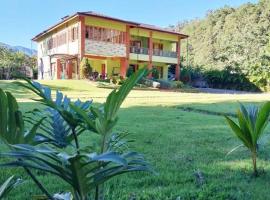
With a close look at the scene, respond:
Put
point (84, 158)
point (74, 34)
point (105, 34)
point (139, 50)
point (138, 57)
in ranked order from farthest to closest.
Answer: point (139, 50) → point (138, 57) → point (105, 34) → point (74, 34) → point (84, 158)

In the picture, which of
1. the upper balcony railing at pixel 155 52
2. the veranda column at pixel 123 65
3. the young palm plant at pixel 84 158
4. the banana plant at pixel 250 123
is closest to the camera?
the young palm plant at pixel 84 158

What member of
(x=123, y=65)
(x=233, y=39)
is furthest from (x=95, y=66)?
(x=233, y=39)

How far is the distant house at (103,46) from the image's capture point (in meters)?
29.1

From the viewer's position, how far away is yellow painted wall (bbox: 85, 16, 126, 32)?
96.2 feet

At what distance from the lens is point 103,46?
29938 millimetres

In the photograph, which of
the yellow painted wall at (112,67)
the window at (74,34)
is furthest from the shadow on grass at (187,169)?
the yellow painted wall at (112,67)

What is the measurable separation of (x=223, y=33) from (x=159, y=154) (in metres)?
58.4

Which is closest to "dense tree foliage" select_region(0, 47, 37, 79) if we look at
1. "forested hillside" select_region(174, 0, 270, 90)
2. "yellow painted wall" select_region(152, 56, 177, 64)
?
"yellow painted wall" select_region(152, 56, 177, 64)

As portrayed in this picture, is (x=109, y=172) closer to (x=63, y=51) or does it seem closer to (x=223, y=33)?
(x=63, y=51)

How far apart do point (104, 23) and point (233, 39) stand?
24.2 metres

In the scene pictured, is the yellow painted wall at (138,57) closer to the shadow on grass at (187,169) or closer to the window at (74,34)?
the window at (74,34)

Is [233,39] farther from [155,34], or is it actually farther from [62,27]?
[62,27]

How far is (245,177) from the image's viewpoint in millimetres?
3730

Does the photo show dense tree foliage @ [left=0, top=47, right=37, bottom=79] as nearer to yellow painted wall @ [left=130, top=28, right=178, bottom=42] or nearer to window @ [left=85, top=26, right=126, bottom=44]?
window @ [left=85, top=26, right=126, bottom=44]
